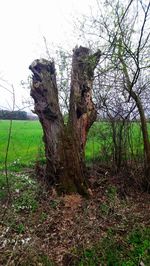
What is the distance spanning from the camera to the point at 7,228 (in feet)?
22.4

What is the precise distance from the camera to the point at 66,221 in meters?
7.41

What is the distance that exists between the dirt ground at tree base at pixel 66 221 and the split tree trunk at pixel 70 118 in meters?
0.44

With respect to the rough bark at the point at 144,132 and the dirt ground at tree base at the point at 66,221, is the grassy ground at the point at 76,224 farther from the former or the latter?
the rough bark at the point at 144,132

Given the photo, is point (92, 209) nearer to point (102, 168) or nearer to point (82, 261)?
point (82, 261)

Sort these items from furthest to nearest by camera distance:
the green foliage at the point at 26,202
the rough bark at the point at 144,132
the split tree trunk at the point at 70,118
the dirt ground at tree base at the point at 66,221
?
the rough bark at the point at 144,132 < the split tree trunk at the point at 70,118 < the green foliage at the point at 26,202 < the dirt ground at tree base at the point at 66,221

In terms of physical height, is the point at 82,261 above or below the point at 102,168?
below

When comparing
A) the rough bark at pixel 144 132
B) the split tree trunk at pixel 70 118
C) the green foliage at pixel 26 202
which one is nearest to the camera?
the green foliage at pixel 26 202

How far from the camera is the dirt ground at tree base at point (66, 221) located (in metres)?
6.16

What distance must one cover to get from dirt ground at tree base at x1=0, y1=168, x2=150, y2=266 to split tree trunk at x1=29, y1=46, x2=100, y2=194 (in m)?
0.44

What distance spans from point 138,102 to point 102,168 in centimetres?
241

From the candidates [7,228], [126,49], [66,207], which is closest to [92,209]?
[66,207]

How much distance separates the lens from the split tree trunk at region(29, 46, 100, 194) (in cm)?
888

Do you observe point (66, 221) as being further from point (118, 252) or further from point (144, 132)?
point (144, 132)

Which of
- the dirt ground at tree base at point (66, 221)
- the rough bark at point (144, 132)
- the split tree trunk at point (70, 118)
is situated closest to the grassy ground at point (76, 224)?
the dirt ground at tree base at point (66, 221)
